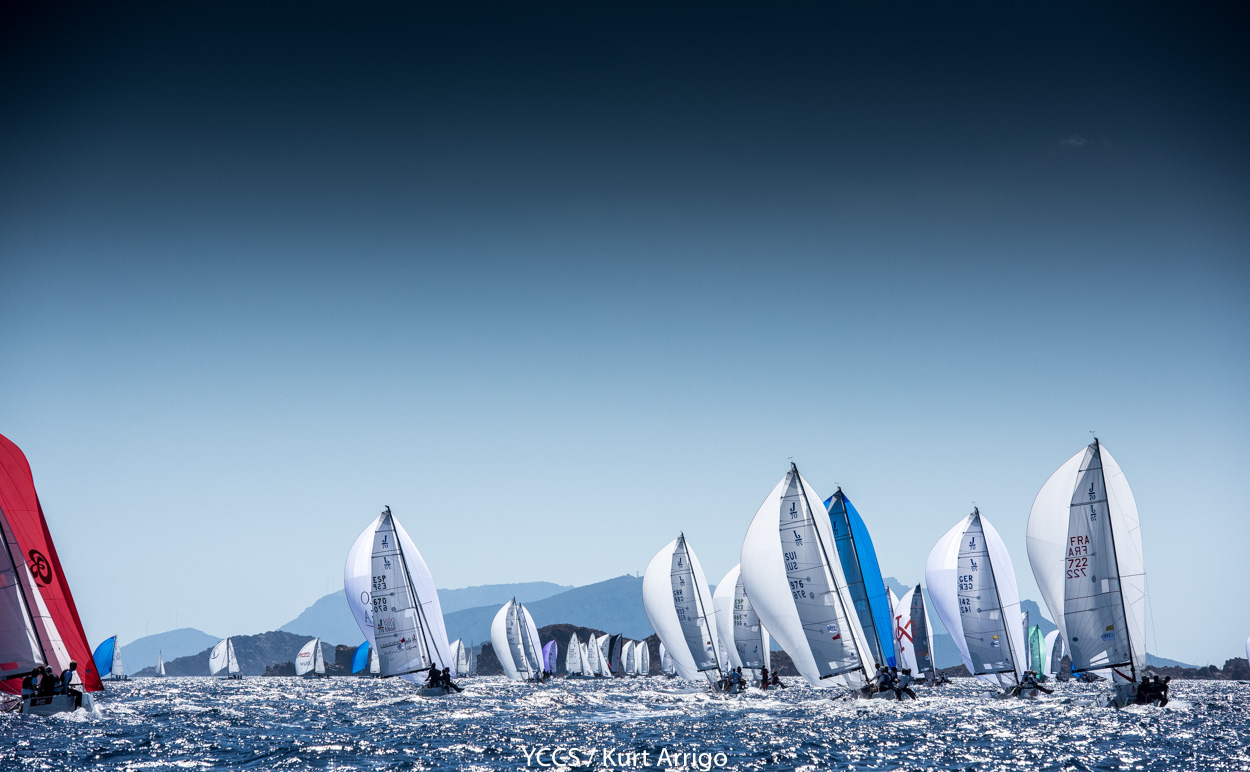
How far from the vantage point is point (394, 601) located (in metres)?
40.4

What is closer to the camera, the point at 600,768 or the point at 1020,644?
the point at 600,768

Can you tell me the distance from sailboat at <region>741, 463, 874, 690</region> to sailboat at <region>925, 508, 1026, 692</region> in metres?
10.4

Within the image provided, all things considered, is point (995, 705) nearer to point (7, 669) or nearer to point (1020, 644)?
point (1020, 644)

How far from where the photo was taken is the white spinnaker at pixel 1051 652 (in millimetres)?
68375

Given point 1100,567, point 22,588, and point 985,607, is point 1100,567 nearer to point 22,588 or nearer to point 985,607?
point 985,607

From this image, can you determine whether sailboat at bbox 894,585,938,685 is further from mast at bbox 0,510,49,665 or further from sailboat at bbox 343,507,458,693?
mast at bbox 0,510,49,665

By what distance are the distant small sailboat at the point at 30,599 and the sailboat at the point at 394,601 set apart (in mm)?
13733

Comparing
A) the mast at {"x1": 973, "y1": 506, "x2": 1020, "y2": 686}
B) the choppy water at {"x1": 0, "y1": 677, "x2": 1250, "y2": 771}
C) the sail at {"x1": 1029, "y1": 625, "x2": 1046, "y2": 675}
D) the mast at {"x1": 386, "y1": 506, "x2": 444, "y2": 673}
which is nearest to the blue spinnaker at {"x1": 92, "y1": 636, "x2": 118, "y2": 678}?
the choppy water at {"x1": 0, "y1": 677, "x2": 1250, "y2": 771}

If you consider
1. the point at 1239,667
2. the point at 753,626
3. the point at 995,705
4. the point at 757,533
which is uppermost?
the point at 757,533

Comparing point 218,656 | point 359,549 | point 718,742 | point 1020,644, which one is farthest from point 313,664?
point 718,742

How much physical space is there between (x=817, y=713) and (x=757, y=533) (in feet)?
20.4

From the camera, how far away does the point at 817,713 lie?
32375 millimetres

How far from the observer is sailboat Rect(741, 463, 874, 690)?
108 feet

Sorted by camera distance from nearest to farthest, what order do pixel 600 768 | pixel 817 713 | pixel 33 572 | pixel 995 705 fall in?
1. pixel 600 768
2. pixel 33 572
3. pixel 817 713
4. pixel 995 705
